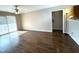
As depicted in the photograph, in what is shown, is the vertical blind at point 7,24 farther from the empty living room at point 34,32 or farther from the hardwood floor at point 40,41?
the hardwood floor at point 40,41

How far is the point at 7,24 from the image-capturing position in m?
1.39

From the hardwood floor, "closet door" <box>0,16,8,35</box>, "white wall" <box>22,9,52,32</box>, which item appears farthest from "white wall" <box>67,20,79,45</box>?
"closet door" <box>0,16,8,35</box>

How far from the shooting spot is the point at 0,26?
1.23 m

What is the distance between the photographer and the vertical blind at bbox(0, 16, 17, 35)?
126 centimetres

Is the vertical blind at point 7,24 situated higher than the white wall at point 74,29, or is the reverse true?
the vertical blind at point 7,24

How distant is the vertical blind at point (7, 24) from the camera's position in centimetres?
126

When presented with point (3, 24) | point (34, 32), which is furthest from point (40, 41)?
point (3, 24)

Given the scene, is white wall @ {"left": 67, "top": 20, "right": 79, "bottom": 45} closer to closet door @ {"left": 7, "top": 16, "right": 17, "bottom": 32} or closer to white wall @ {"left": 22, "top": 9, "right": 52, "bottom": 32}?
white wall @ {"left": 22, "top": 9, "right": 52, "bottom": 32}

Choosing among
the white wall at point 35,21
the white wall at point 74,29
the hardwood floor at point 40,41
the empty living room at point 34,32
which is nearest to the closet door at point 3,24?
the empty living room at point 34,32

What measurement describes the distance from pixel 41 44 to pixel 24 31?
1.24ft
